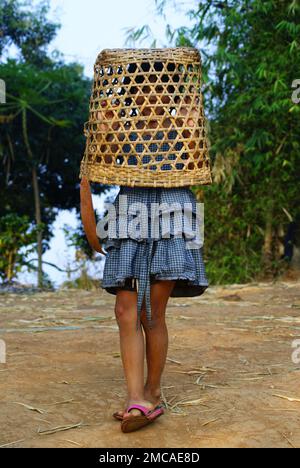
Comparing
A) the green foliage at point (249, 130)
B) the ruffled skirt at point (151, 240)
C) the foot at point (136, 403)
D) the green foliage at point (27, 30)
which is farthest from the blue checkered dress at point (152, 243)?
the green foliage at point (27, 30)

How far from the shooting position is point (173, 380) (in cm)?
333

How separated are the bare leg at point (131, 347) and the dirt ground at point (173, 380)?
5.7 inches

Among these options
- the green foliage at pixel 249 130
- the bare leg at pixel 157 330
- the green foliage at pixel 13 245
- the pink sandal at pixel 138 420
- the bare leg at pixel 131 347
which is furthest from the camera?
the green foliage at pixel 13 245

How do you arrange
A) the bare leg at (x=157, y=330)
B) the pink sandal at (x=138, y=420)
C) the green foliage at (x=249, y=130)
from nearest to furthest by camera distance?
the pink sandal at (x=138, y=420) < the bare leg at (x=157, y=330) < the green foliage at (x=249, y=130)

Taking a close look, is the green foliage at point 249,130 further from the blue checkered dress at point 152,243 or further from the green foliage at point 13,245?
the blue checkered dress at point 152,243

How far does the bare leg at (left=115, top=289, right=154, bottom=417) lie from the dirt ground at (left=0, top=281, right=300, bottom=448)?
146 mm

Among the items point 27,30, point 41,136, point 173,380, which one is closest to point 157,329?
point 173,380

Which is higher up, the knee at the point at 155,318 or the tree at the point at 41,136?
the tree at the point at 41,136

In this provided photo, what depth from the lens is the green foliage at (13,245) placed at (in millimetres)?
8664

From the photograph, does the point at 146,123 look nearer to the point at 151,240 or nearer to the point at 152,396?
the point at 151,240

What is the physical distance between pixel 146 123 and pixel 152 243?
48 centimetres

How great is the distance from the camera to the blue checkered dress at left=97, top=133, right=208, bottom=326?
256cm

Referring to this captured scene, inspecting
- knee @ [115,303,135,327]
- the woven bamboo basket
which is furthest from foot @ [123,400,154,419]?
the woven bamboo basket

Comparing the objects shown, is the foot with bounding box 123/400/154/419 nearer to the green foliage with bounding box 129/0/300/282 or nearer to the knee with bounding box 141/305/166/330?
the knee with bounding box 141/305/166/330
